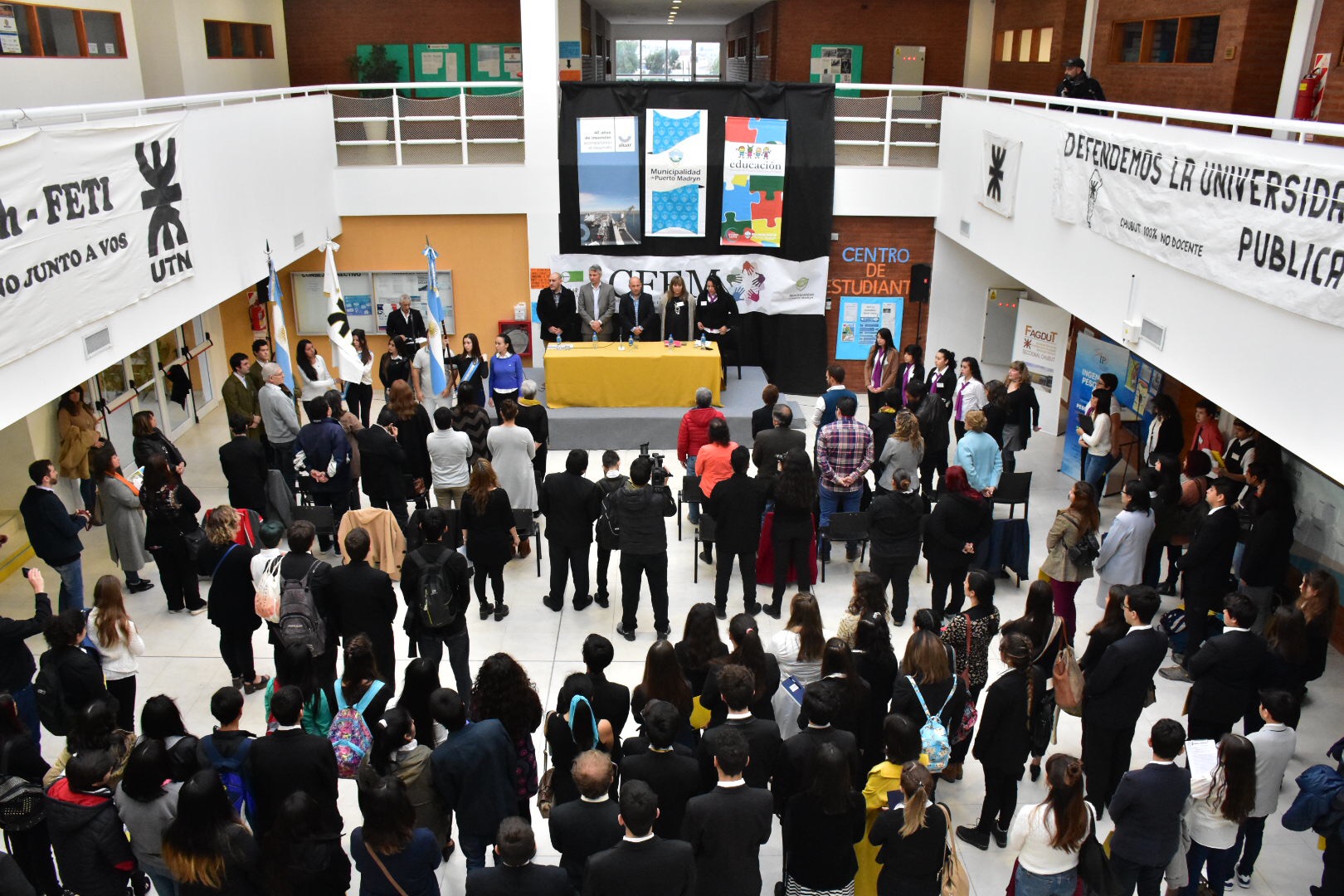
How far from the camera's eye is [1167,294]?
8.15 m

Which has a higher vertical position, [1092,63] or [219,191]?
[1092,63]

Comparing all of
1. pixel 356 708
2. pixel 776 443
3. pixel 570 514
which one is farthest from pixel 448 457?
pixel 356 708

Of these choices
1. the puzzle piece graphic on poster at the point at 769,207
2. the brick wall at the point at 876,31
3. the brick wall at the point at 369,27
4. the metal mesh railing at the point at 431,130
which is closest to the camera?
the metal mesh railing at the point at 431,130

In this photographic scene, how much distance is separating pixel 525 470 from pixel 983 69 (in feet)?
42.8

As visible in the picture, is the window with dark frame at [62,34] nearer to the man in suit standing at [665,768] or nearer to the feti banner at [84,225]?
the feti banner at [84,225]

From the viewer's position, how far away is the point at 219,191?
10.6m

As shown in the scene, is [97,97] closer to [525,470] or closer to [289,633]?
[525,470]

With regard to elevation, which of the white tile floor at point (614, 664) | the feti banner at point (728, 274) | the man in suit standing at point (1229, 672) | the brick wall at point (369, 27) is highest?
the brick wall at point (369, 27)

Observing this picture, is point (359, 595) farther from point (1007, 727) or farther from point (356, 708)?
point (1007, 727)

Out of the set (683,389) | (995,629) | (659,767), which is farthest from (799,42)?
(659,767)

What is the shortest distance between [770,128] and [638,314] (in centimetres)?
334

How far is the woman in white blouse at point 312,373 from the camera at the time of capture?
11203 mm

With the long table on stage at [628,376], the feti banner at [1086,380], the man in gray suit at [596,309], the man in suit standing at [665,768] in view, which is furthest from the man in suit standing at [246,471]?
the feti banner at [1086,380]

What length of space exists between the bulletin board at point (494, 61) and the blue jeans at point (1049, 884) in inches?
648
